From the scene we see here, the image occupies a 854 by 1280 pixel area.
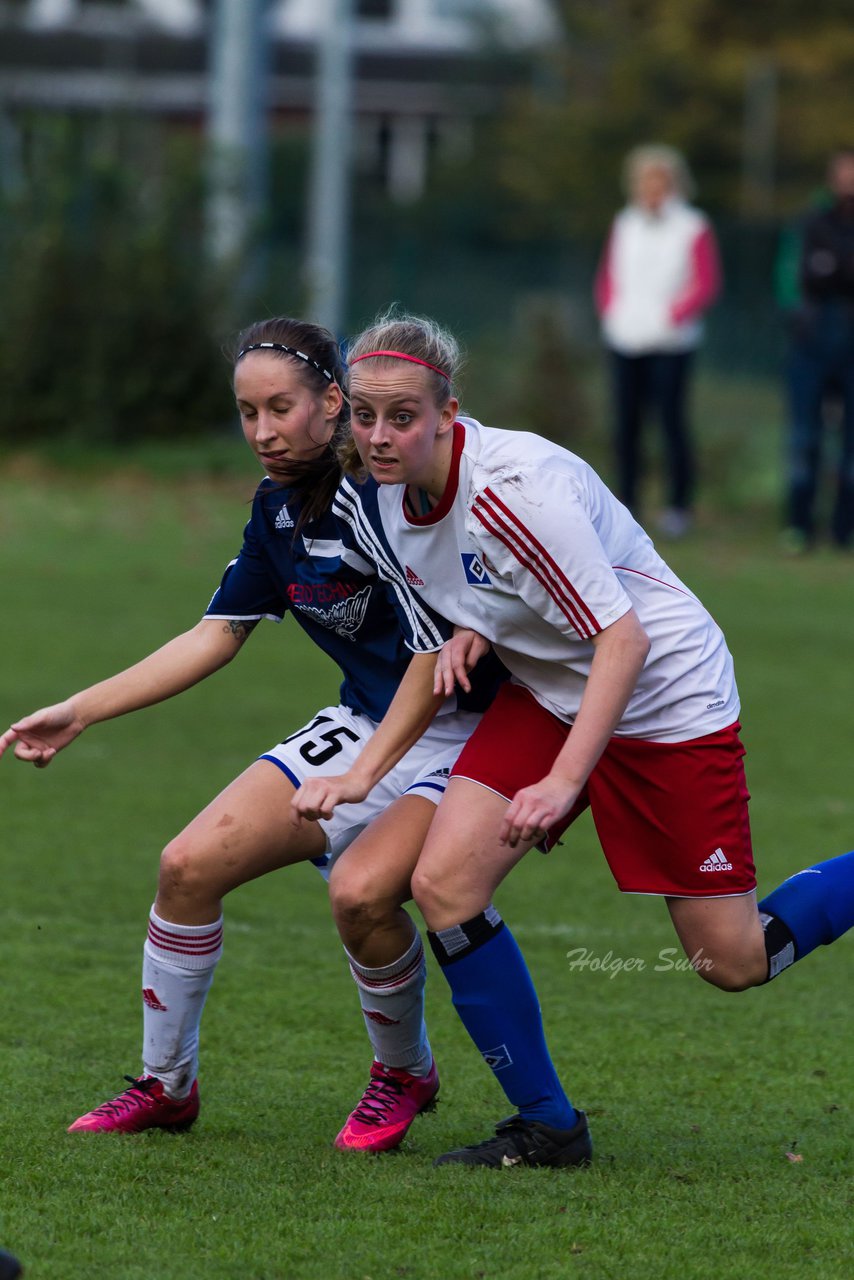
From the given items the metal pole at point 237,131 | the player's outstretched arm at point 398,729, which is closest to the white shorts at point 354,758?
the player's outstretched arm at point 398,729

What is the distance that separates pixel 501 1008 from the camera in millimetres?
3691

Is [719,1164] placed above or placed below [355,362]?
below

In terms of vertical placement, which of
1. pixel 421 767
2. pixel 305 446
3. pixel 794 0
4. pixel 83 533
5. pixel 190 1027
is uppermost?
pixel 794 0

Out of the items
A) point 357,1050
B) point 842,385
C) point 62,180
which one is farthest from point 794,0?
point 357,1050

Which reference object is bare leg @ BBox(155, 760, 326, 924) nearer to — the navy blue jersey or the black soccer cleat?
the navy blue jersey

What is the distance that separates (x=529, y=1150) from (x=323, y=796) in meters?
0.82

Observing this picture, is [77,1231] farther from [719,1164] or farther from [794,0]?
[794,0]

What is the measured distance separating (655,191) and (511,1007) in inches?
393

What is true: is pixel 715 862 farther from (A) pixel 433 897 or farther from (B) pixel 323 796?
(B) pixel 323 796

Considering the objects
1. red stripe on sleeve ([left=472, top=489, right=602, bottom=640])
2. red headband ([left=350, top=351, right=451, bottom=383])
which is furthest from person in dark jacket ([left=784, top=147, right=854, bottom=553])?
red stripe on sleeve ([left=472, top=489, right=602, bottom=640])

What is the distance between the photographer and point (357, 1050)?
4574 mm

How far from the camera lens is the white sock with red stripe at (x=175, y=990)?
3.88m

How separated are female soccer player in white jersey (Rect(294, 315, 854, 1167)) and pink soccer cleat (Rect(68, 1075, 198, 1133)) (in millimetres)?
572

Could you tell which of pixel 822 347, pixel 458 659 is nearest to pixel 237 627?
pixel 458 659
